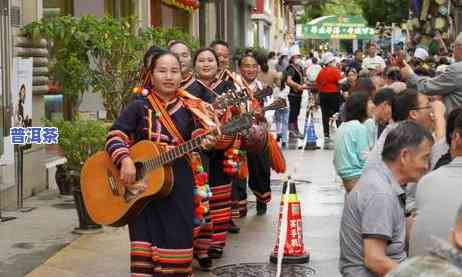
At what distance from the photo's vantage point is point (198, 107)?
267 inches

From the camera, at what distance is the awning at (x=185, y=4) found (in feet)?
71.1

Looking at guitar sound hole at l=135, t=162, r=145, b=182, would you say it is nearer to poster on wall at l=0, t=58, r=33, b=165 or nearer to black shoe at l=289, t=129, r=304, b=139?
poster on wall at l=0, t=58, r=33, b=165

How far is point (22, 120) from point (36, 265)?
3017 millimetres

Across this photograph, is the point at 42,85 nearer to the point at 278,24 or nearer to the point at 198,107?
the point at 198,107

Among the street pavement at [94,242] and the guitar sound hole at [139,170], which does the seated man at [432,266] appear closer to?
the guitar sound hole at [139,170]

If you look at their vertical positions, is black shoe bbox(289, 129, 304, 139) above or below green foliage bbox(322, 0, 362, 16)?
below

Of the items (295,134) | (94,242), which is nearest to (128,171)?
(94,242)

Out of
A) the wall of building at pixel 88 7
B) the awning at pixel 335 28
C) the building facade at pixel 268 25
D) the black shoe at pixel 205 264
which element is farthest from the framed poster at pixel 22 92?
the awning at pixel 335 28

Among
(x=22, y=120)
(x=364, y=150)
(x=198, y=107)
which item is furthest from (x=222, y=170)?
(x=22, y=120)

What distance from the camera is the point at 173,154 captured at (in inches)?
250

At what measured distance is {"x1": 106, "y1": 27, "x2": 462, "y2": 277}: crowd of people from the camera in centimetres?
446

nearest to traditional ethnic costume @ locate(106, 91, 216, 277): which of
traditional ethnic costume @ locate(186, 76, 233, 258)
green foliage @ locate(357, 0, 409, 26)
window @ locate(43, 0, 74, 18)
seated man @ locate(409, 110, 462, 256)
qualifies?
traditional ethnic costume @ locate(186, 76, 233, 258)

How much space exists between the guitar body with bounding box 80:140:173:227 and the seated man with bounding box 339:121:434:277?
6.37 feet

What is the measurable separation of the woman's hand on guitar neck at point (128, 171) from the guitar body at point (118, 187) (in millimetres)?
72
